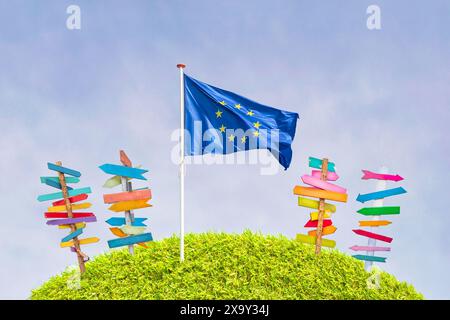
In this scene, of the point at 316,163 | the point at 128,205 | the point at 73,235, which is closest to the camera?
the point at 73,235

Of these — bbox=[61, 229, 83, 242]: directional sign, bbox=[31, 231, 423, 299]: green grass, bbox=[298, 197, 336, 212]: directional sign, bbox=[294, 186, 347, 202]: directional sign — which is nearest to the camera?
bbox=[31, 231, 423, 299]: green grass

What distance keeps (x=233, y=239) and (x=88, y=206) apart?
3.21 meters

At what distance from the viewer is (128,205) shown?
9.77 metres

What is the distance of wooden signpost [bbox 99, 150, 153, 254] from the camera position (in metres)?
9.73

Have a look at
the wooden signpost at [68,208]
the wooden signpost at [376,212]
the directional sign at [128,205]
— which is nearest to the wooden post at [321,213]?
the wooden signpost at [376,212]

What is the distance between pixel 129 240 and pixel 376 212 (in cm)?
503

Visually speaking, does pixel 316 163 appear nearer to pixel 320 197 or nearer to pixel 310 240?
pixel 320 197

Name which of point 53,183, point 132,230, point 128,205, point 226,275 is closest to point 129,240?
point 132,230

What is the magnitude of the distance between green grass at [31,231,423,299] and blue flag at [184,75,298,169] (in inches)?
80.3

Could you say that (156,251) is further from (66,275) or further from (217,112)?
(217,112)

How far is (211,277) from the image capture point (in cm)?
974

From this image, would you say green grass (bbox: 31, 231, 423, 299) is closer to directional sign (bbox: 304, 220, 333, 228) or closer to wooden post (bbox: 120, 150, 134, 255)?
directional sign (bbox: 304, 220, 333, 228)

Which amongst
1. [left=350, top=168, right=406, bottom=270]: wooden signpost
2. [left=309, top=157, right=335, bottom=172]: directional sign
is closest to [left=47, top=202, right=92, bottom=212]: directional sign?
[left=309, top=157, right=335, bottom=172]: directional sign
